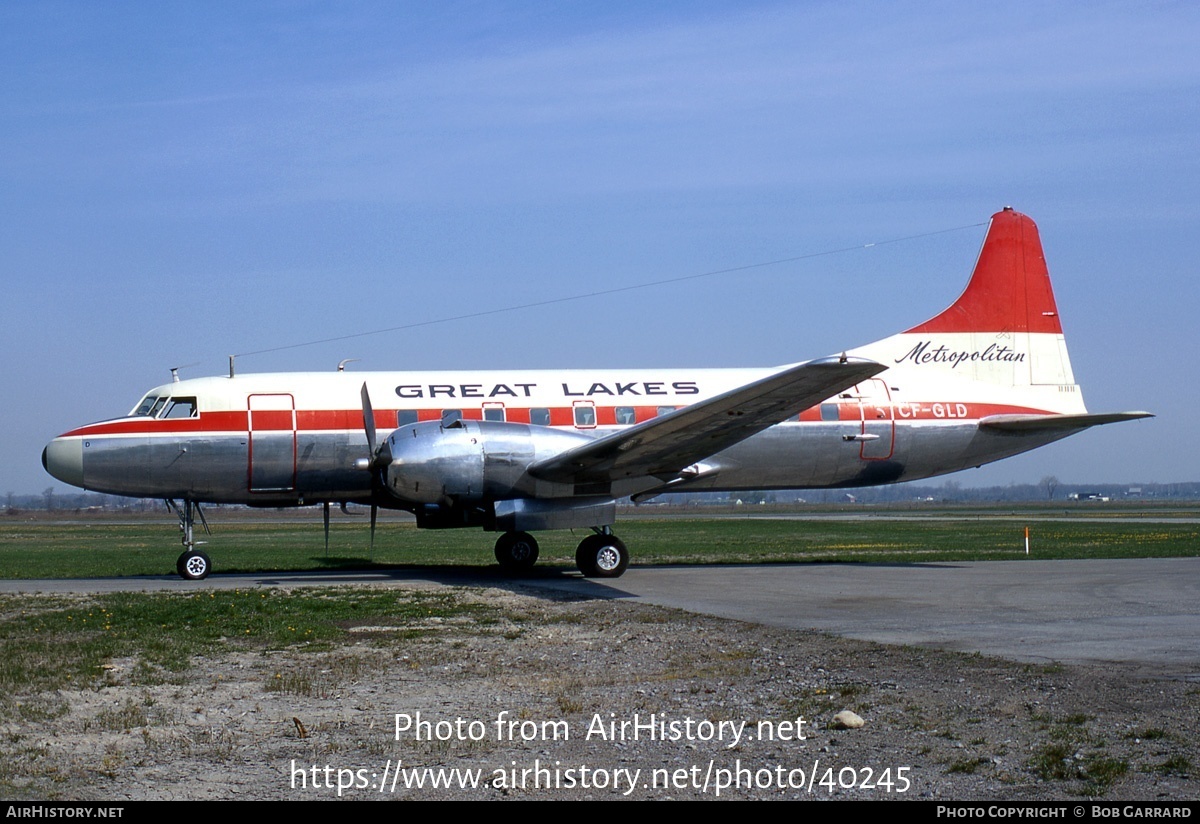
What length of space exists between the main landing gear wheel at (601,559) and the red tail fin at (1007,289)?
8.99 meters

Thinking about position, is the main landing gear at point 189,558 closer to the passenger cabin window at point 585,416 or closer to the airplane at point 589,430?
the airplane at point 589,430

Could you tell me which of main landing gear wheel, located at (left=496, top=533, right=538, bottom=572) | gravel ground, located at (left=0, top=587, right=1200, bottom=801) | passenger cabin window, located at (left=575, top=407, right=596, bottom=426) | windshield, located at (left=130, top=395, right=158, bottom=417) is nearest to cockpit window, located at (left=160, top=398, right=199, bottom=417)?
windshield, located at (left=130, top=395, right=158, bottom=417)

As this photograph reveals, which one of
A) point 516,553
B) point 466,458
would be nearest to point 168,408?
point 466,458

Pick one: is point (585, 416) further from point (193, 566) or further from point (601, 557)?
point (193, 566)

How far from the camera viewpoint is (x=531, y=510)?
62.9ft

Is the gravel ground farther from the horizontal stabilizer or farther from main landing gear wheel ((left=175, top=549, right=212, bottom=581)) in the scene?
the horizontal stabilizer

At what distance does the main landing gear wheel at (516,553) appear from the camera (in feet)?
70.3

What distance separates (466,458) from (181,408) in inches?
251

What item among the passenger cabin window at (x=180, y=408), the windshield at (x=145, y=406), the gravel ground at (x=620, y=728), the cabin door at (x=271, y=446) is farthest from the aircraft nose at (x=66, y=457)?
the gravel ground at (x=620, y=728)

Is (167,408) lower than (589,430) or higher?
higher

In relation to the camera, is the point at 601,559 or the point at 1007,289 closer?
the point at 601,559

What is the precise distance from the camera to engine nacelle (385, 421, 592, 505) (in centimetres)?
1808

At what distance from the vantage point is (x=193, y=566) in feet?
68.2

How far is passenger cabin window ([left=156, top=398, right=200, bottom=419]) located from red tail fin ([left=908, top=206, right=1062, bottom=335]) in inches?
600
